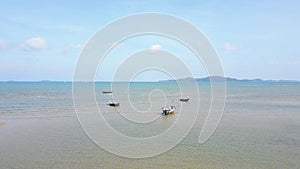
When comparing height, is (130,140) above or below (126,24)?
below

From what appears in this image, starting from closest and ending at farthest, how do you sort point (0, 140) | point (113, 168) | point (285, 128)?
point (113, 168) → point (0, 140) → point (285, 128)

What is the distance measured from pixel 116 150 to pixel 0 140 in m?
9.44

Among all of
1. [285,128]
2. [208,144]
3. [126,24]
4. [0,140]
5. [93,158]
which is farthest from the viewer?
[285,128]

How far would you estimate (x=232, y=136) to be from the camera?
2298 centimetres

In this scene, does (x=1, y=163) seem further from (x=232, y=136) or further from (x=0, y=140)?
(x=232, y=136)

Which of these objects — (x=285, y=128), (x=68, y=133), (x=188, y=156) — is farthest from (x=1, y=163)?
(x=285, y=128)

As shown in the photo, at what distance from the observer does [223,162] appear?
16188 millimetres

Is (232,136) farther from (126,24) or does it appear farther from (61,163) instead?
(126,24)

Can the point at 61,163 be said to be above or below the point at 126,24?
below

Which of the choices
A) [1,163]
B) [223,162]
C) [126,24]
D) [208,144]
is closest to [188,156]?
[223,162]

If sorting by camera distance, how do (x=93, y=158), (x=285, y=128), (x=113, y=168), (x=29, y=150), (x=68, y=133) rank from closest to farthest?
(x=113, y=168) → (x=93, y=158) → (x=29, y=150) → (x=68, y=133) → (x=285, y=128)

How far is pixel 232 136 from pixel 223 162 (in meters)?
7.21

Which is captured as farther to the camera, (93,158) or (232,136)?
(232,136)

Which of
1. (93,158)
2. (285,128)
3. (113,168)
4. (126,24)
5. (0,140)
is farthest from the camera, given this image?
(285,128)
